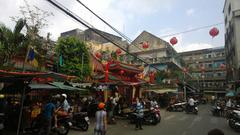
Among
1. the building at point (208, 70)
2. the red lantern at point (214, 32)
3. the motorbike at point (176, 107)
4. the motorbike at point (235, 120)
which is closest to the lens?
the motorbike at point (235, 120)

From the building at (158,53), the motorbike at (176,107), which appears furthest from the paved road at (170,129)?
the building at (158,53)

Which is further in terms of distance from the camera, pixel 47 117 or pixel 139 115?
pixel 139 115

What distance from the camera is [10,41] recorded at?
15109mm

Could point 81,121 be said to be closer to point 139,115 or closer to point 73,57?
point 139,115

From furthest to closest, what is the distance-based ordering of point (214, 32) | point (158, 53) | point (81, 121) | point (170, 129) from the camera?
point (158, 53)
point (214, 32)
point (170, 129)
point (81, 121)

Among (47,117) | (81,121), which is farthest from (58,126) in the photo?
(81,121)

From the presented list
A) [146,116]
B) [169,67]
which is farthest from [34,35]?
[169,67]

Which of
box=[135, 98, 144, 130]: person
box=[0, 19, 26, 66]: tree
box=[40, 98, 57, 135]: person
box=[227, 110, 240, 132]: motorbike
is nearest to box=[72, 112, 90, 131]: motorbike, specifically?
box=[40, 98, 57, 135]: person

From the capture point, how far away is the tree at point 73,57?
2319 centimetres

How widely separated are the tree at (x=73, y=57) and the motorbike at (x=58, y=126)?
40.7ft

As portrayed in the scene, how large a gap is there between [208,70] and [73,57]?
177 ft

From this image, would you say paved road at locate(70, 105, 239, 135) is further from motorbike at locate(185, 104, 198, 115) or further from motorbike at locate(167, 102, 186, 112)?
motorbike at locate(167, 102, 186, 112)

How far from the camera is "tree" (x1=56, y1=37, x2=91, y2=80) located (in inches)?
913

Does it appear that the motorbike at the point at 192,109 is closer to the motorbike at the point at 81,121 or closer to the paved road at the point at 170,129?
the paved road at the point at 170,129
